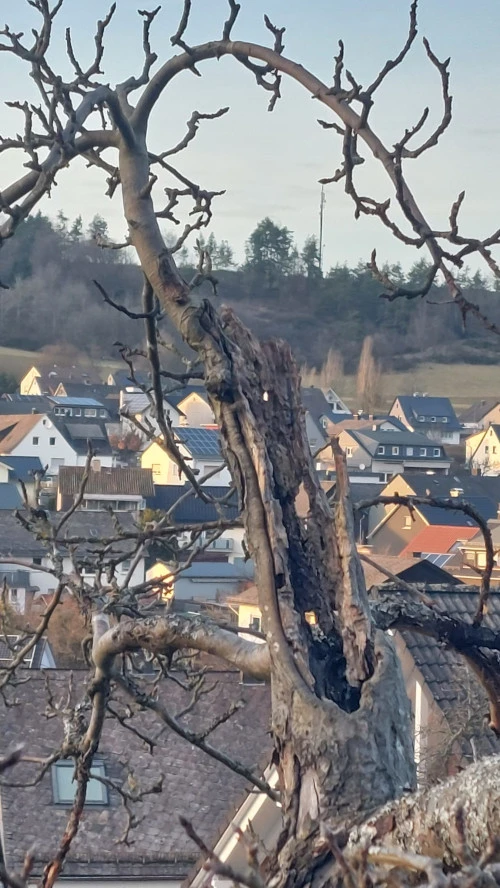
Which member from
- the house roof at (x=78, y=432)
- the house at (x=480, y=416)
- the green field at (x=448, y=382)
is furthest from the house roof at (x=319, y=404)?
the house roof at (x=78, y=432)

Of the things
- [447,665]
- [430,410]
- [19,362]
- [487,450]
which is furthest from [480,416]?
[447,665]

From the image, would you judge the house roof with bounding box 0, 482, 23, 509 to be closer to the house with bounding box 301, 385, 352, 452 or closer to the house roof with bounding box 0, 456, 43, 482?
the house roof with bounding box 0, 456, 43, 482

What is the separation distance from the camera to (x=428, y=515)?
32875 mm

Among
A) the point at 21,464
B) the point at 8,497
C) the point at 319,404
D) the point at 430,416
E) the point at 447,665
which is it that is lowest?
the point at 21,464

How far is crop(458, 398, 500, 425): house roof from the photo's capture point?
6387 centimetres

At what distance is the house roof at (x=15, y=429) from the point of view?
1874 inches

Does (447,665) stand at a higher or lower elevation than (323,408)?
higher

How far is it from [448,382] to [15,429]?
3058 centimetres

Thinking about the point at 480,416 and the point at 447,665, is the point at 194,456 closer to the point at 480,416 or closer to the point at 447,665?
the point at 447,665

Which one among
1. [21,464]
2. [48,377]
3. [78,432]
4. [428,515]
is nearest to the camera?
[428,515]

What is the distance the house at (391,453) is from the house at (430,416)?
342 inches

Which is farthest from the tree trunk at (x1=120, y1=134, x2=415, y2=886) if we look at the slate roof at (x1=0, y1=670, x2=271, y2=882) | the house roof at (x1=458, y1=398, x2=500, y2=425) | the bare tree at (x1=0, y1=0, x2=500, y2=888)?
the house roof at (x1=458, y1=398, x2=500, y2=425)

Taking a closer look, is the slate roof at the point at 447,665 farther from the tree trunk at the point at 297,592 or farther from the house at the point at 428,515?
the house at the point at 428,515

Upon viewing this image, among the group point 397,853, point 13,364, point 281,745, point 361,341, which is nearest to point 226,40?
point 281,745
